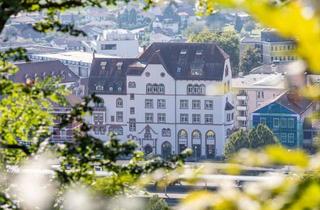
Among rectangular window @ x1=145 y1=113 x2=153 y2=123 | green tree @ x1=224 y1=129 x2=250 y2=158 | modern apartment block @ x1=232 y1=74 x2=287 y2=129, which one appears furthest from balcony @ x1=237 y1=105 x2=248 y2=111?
green tree @ x1=224 y1=129 x2=250 y2=158

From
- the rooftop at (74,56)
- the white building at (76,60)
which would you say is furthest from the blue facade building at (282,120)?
the rooftop at (74,56)

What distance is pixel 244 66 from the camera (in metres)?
26.4

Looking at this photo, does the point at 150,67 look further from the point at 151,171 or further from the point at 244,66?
the point at 151,171

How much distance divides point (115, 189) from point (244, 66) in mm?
25054

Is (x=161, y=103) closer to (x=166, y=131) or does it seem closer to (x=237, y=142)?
(x=166, y=131)

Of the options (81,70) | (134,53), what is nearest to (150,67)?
(81,70)

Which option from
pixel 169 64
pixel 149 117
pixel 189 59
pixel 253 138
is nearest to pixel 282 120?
pixel 253 138

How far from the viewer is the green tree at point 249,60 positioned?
86.5 feet

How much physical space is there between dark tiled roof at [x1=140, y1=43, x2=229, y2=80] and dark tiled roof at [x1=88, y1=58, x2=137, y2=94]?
0.53m

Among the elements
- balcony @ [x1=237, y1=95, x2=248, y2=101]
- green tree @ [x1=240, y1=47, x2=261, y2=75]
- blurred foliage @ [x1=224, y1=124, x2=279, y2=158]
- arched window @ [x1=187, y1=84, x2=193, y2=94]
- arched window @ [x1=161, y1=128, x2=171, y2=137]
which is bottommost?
arched window @ [x1=161, y1=128, x2=171, y2=137]

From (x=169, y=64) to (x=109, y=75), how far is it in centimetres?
150

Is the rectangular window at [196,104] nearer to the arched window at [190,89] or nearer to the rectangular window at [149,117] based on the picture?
the arched window at [190,89]

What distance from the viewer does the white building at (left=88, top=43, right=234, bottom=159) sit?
750 inches

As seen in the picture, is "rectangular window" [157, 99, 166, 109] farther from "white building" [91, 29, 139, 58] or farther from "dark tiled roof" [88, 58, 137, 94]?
"white building" [91, 29, 139, 58]
